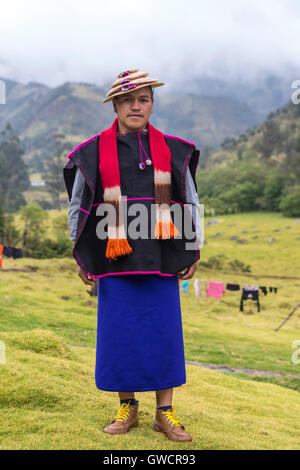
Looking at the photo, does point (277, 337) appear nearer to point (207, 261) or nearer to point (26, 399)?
point (26, 399)

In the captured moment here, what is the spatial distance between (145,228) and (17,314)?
7.63 meters

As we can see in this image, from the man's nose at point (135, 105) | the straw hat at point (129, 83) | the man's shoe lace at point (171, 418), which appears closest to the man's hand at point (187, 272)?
the man's shoe lace at point (171, 418)

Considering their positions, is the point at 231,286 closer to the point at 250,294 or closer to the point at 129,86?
the point at 250,294

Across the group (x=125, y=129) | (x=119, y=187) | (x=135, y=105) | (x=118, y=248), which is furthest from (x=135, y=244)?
(x=135, y=105)

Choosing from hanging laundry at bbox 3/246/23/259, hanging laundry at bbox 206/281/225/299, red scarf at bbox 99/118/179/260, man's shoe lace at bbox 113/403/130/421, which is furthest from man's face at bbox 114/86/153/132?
hanging laundry at bbox 3/246/23/259

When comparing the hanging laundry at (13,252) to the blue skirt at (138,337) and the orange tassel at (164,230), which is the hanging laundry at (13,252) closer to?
the blue skirt at (138,337)

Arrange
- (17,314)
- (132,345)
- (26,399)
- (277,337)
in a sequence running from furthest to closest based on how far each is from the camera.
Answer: (277,337), (17,314), (26,399), (132,345)

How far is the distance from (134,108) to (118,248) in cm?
104

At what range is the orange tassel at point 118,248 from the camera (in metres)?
3.04
